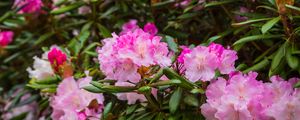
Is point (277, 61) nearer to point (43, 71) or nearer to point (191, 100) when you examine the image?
point (191, 100)

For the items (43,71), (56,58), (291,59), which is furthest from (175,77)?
(43,71)

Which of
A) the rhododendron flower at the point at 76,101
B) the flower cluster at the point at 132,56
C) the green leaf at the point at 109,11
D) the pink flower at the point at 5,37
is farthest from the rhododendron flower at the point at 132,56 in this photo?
the pink flower at the point at 5,37

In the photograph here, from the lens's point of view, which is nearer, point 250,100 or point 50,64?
point 250,100

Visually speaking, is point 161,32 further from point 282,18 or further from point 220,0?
point 282,18

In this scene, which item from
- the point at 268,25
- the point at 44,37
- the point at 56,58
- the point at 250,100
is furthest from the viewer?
the point at 44,37

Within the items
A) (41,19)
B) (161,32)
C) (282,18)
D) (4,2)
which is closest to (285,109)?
→ (282,18)
